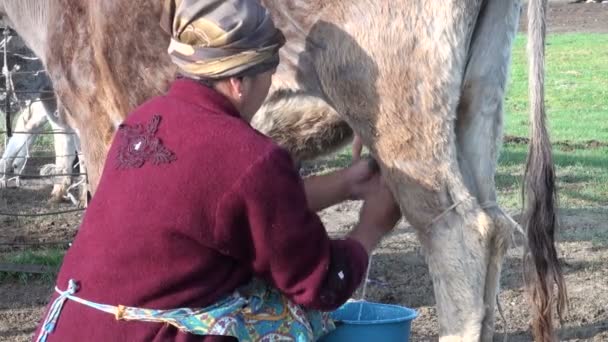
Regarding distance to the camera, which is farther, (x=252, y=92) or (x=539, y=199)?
(x=539, y=199)

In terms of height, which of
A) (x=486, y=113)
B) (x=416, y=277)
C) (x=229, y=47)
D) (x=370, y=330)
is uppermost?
(x=229, y=47)

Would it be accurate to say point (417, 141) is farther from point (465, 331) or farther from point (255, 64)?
point (255, 64)

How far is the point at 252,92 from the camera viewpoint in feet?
8.98

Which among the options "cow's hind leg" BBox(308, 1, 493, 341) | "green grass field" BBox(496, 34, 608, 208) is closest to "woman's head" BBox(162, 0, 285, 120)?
"cow's hind leg" BBox(308, 1, 493, 341)

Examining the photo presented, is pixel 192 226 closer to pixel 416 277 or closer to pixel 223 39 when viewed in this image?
pixel 223 39

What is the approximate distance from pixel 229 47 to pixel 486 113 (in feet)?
5.32

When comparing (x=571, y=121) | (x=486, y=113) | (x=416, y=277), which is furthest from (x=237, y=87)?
(x=571, y=121)

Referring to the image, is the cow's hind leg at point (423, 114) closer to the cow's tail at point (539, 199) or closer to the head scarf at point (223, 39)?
the cow's tail at point (539, 199)

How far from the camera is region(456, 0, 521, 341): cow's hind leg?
395cm

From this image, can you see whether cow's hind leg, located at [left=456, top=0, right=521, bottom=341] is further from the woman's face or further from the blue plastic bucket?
the woman's face

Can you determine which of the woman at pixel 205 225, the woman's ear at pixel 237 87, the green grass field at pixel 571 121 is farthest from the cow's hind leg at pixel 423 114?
the woman's ear at pixel 237 87

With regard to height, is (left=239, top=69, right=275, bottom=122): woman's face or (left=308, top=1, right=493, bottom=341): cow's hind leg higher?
(left=239, top=69, right=275, bottom=122): woman's face

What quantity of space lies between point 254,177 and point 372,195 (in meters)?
0.96

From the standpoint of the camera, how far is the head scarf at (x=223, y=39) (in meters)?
2.65
